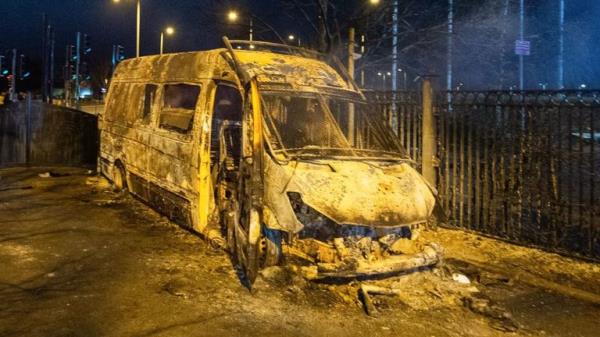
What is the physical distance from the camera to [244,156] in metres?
5.82

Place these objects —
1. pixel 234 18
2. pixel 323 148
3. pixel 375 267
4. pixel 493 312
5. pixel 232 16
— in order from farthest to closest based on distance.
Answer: pixel 234 18 → pixel 232 16 → pixel 323 148 → pixel 375 267 → pixel 493 312

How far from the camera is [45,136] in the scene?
54.6 ft

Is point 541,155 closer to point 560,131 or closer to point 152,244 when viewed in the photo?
point 560,131

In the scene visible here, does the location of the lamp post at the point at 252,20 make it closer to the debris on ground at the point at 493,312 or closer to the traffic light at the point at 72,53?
the debris on ground at the point at 493,312

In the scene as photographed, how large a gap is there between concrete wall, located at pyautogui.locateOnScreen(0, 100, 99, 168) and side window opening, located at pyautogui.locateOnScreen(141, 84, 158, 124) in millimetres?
8397

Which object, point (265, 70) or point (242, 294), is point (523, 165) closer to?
point (265, 70)

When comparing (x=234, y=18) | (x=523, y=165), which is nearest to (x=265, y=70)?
(x=523, y=165)

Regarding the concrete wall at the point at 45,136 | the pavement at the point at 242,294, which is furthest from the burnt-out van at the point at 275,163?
the concrete wall at the point at 45,136

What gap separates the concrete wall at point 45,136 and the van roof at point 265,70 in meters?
10.0

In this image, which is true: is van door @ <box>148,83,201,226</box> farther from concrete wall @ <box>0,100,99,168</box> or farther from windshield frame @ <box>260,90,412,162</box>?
concrete wall @ <box>0,100,99,168</box>

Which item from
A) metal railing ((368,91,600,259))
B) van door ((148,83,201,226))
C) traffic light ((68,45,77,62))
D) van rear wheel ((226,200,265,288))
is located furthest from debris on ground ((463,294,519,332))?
traffic light ((68,45,77,62))

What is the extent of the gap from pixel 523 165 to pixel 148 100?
20.1 feet

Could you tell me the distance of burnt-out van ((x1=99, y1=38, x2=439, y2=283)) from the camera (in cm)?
538

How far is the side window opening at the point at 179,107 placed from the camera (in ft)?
24.2
